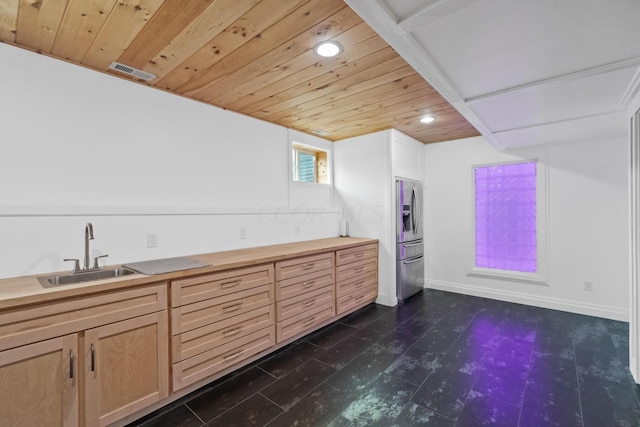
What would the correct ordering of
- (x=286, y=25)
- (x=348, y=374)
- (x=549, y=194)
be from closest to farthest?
1. (x=286, y=25)
2. (x=348, y=374)
3. (x=549, y=194)

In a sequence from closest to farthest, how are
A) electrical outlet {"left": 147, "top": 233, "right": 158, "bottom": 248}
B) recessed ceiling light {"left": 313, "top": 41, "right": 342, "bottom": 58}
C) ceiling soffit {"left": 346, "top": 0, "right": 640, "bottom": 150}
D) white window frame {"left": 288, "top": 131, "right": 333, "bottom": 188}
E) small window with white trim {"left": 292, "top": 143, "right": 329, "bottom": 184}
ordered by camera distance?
ceiling soffit {"left": 346, "top": 0, "right": 640, "bottom": 150} → recessed ceiling light {"left": 313, "top": 41, "right": 342, "bottom": 58} → electrical outlet {"left": 147, "top": 233, "right": 158, "bottom": 248} → white window frame {"left": 288, "top": 131, "right": 333, "bottom": 188} → small window with white trim {"left": 292, "top": 143, "right": 329, "bottom": 184}

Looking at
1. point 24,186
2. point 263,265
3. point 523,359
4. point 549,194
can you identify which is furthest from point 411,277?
point 24,186

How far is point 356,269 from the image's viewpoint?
3459 millimetres

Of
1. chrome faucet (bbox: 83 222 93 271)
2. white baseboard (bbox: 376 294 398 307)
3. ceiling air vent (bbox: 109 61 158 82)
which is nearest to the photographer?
chrome faucet (bbox: 83 222 93 271)

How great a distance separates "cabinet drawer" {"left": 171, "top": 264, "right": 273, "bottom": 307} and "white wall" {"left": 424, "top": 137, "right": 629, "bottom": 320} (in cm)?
321

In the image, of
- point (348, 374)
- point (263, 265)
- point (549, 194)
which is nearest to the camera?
point (348, 374)

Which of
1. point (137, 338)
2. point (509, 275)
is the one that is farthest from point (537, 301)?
point (137, 338)

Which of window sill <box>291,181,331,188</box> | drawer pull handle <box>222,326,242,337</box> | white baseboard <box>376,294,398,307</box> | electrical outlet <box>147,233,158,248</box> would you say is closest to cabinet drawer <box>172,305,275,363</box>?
drawer pull handle <box>222,326,242,337</box>

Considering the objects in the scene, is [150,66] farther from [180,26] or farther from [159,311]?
[159,311]

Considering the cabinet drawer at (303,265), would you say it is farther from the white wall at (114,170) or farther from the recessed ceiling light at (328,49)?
the recessed ceiling light at (328,49)

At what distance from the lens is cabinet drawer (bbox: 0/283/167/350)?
1.32 metres

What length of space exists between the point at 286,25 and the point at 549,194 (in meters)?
3.80

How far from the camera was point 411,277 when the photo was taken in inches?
159

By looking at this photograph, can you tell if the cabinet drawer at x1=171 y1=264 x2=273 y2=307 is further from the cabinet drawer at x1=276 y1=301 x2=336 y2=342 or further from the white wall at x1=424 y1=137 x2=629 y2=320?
the white wall at x1=424 y1=137 x2=629 y2=320
